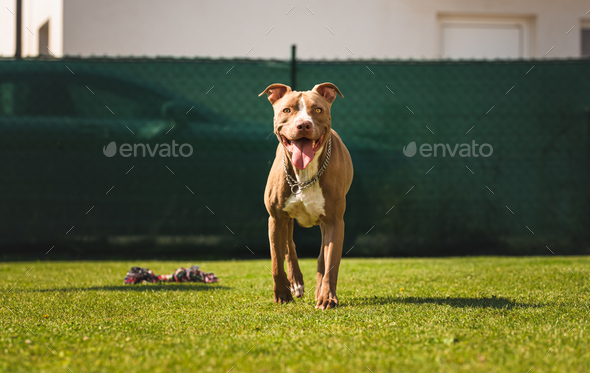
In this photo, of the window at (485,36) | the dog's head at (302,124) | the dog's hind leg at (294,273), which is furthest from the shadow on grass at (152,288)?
the window at (485,36)

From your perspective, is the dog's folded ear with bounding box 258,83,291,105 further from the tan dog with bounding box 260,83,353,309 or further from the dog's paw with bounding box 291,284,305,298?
the dog's paw with bounding box 291,284,305,298

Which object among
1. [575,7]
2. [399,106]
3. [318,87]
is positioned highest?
[575,7]

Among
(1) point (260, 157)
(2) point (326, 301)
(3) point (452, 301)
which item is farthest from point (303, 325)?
(1) point (260, 157)

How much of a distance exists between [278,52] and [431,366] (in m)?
8.82

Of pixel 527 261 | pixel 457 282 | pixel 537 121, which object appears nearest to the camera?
pixel 457 282

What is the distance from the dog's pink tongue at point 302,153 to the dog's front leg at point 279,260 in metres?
0.53

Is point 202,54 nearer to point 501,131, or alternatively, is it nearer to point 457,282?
point 501,131

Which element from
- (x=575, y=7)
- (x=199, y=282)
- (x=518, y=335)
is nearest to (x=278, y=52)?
(x=575, y=7)

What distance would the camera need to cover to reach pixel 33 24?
11.6 meters

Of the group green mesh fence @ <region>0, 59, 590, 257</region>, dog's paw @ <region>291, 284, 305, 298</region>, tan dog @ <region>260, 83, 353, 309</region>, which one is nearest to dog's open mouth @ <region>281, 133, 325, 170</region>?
tan dog @ <region>260, 83, 353, 309</region>

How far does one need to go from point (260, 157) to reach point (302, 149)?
302cm

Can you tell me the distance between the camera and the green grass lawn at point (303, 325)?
7.68ft

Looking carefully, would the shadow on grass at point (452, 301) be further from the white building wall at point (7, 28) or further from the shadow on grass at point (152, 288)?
the white building wall at point (7, 28)

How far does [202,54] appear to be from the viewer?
10234 mm
